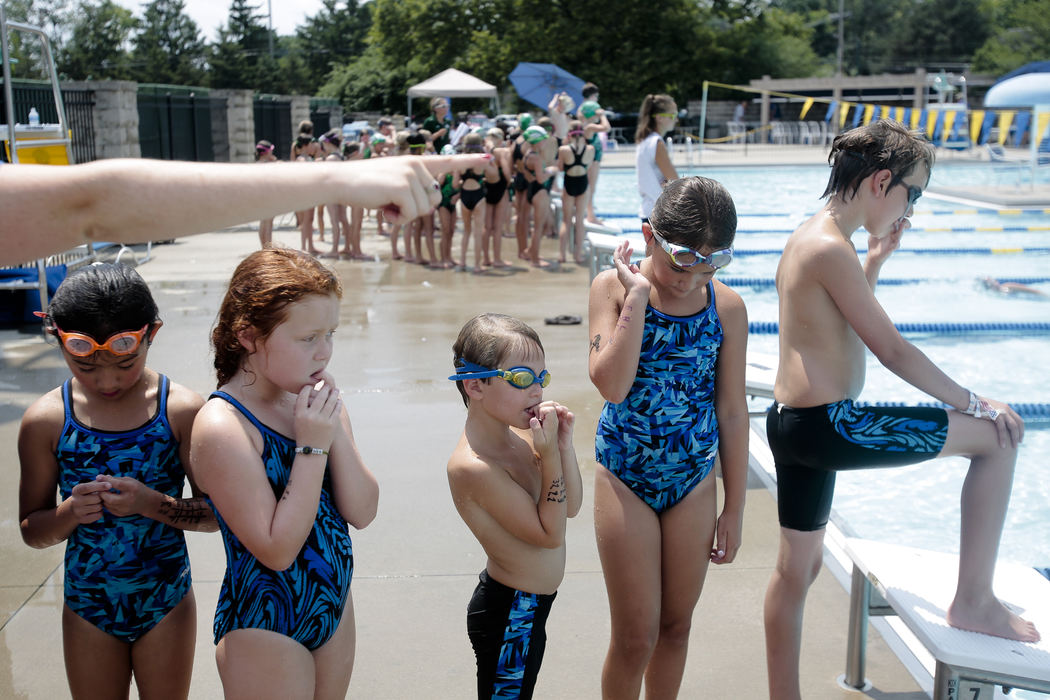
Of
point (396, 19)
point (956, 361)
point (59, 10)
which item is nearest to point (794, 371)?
point (956, 361)

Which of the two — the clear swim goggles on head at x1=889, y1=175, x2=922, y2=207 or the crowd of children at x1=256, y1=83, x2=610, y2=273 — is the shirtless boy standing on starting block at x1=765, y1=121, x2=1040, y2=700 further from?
the crowd of children at x1=256, y1=83, x2=610, y2=273

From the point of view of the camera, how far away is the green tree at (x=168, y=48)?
69625 millimetres

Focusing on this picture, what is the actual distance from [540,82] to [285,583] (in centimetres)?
2219

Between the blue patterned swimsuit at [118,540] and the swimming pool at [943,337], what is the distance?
3108 mm

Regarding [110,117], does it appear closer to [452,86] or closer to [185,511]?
[452,86]

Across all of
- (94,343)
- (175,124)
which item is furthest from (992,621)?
(175,124)

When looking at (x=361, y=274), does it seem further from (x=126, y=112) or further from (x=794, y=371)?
(x=794, y=371)

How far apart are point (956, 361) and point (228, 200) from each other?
8091 millimetres

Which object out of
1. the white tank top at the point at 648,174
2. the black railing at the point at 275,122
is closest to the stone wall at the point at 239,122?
the black railing at the point at 275,122

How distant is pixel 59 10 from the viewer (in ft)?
242

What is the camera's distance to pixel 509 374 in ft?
7.95

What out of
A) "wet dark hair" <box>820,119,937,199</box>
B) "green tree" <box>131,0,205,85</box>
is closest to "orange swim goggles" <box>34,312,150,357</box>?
"wet dark hair" <box>820,119,937,199</box>

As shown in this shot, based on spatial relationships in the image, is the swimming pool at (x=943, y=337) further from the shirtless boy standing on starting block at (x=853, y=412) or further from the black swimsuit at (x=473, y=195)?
the black swimsuit at (x=473, y=195)

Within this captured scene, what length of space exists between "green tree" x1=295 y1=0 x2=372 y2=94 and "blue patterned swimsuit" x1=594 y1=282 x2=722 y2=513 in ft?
284
